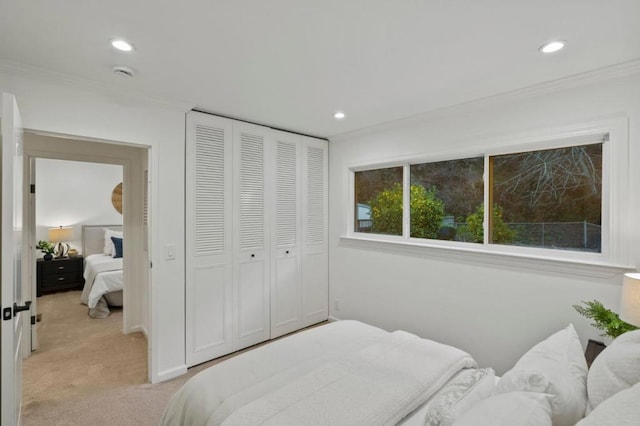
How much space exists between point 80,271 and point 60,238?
0.73 m

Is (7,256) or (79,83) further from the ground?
(79,83)

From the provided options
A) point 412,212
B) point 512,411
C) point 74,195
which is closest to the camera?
point 512,411

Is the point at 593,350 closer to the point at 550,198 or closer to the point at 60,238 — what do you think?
the point at 550,198

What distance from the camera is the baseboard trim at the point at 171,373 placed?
8.59 feet

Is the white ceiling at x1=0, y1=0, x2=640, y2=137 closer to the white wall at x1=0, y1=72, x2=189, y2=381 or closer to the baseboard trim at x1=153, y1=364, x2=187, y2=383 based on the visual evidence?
the white wall at x1=0, y1=72, x2=189, y2=381

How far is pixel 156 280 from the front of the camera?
2.63m

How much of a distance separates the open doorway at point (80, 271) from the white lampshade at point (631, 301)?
3.48 m

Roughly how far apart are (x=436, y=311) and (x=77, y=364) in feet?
11.3

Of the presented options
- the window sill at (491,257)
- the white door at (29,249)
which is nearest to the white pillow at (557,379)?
the window sill at (491,257)

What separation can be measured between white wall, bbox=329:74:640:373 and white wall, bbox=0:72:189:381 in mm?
1913

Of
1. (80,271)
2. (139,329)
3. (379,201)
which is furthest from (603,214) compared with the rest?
(80,271)

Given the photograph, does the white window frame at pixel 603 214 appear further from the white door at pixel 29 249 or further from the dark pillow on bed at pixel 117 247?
the dark pillow on bed at pixel 117 247

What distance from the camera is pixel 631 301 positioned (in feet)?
5.36

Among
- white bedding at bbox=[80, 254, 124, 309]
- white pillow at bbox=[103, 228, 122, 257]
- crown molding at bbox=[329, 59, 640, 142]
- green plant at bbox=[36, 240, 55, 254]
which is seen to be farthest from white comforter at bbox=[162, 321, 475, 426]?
green plant at bbox=[36, 240, 55, 254]
